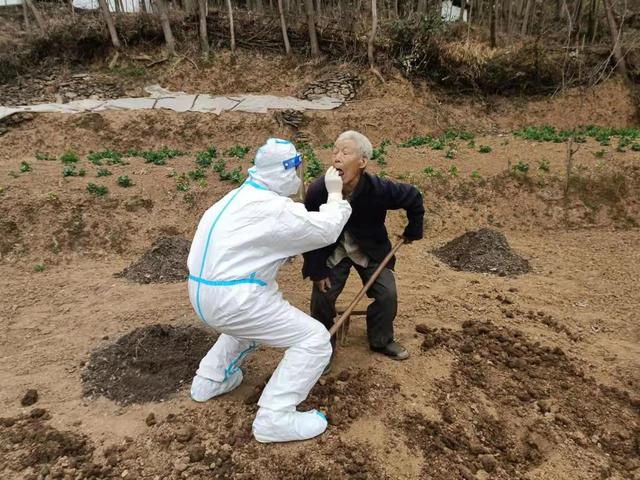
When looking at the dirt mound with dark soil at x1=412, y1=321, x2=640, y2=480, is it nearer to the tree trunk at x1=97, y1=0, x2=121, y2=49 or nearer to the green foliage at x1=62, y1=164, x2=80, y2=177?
the green foliage at x1=62, y1=164, x2=80, y2=177

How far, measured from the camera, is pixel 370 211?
137 inches

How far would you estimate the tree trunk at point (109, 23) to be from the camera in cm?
1319

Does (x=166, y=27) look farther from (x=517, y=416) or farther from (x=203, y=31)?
(x=517, y=416)

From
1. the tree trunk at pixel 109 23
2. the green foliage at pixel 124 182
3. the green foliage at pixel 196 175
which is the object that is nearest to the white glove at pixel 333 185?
the green foliage at pixel 196 175

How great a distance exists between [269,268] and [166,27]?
1283 centimetres

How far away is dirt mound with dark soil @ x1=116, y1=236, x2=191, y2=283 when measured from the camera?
533 centimetres

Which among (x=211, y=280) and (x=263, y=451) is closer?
(x=211, y=280)

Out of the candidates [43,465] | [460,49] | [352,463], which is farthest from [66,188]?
[460,49]

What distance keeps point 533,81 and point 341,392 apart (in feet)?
42.9

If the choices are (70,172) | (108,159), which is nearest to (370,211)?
(70,172)

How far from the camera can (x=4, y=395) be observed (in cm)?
343

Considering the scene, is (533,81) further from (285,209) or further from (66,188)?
(285,209)

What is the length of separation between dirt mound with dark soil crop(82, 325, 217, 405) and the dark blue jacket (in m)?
1.15

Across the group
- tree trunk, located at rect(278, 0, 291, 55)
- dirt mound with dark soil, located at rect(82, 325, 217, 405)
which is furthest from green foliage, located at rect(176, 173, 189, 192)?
tree trunk, located at rect(278, 0, 291, 55)
